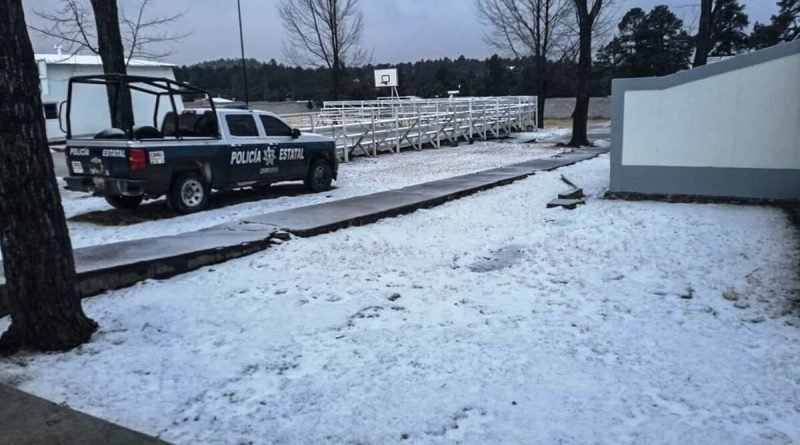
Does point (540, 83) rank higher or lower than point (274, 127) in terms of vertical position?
higher

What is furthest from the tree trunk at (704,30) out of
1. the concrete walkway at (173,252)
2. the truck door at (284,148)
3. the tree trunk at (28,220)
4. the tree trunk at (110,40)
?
the tree trunk at (28,220)

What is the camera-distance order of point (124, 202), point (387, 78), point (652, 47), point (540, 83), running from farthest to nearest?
point (652, 47)
point (387, 78)
point (540, 83)
point (124, 202)

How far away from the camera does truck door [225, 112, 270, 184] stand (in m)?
10.7

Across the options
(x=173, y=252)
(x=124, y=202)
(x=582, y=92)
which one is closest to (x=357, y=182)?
(x=124, y=202)

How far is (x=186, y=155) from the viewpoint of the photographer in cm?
978

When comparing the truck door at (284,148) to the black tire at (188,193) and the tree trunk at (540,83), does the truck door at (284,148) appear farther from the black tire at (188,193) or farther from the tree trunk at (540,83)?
the tree trunk at (540,83)

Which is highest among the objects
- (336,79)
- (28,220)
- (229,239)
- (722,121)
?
(336,79)

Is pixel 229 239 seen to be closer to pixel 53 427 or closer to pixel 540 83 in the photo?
pixel 53 427

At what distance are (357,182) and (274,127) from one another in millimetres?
3017

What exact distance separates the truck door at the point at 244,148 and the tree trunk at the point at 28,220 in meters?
6.44

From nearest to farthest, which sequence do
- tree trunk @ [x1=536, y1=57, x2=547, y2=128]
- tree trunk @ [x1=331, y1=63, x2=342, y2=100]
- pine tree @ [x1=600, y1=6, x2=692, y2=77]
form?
tree trunk @ [x1=331, y1=63, x2=342, y2=100] → tree trunk @ [x1=536, y1=57, x2=547, y2=128] → pine tree @ [x1=600, y1=6, x2=692, y2=77]

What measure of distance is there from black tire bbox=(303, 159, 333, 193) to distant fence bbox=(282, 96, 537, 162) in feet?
21.1

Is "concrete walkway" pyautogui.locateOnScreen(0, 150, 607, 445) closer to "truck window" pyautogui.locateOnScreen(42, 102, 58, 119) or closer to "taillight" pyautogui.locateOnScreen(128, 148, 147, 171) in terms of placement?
"taillight" pyautogui.locateOnScreen(128, 148, 147, 171)

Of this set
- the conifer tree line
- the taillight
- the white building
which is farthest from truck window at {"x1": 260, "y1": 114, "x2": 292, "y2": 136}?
the conifer tree line
